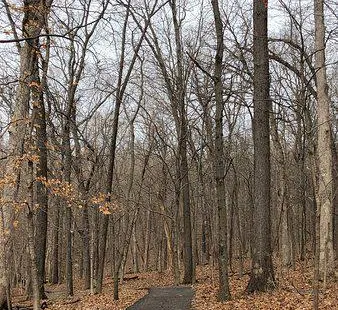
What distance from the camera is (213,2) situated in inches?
444

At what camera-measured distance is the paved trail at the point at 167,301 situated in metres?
10.4

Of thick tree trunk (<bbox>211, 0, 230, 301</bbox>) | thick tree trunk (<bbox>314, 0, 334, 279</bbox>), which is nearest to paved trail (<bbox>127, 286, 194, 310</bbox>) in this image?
thick tree trunk (<bbox>211, 0, 230, 301</bbox>)

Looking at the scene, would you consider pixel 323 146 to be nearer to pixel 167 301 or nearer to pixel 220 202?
pixel 220 202

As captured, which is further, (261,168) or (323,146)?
(323,146)

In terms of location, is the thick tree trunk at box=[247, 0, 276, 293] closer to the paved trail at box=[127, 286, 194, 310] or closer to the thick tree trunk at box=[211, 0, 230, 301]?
the thick tree trunk at box=[211, 0, 230, 301]

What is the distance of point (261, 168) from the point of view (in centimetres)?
1030

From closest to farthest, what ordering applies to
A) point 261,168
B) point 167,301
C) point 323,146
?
1. point 261,168
2. point 323,146
3. point 167,301

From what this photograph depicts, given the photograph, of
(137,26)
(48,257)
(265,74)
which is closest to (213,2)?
(265,74)

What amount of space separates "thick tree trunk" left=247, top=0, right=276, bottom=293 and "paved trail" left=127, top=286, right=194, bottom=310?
1.87 m

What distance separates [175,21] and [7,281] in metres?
11.7

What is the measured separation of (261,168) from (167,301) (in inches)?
169

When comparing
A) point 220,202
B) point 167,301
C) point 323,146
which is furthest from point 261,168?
point 167,301

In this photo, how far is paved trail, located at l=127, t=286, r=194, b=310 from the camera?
1037 cm

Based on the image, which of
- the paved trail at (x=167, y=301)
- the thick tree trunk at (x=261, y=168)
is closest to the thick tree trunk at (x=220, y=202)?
the thick tree trunk at (x=261, y=168)
